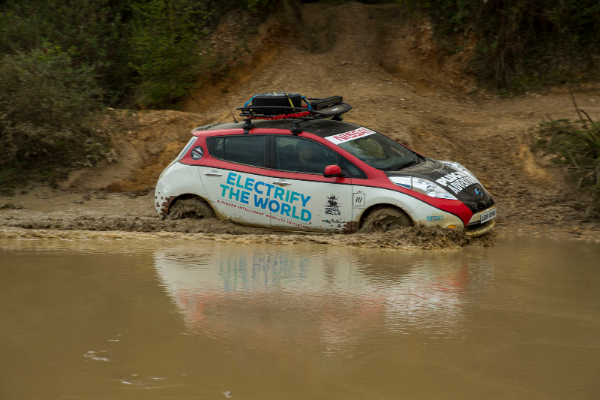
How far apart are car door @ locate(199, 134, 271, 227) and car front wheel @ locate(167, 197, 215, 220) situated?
0.17 metres

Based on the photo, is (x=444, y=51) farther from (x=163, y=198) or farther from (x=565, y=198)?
(x=163, y=198)

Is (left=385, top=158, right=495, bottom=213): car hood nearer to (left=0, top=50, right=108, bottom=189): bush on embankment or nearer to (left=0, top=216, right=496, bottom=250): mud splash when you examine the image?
(left=0, top=216, right=496, bottom=250): mud splash

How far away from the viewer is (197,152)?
26.7 feet

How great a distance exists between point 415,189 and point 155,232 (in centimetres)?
345

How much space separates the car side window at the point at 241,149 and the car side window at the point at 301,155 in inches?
9.7

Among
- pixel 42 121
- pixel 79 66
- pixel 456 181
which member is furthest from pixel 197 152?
pixel 79 66

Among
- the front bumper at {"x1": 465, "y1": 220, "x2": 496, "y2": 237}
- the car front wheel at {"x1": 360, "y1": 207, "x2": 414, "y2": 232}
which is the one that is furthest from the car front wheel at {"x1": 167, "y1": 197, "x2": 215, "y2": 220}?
the front bumper at {"x1": 465, "y1": 220, "x2": 496, "y2": 237}

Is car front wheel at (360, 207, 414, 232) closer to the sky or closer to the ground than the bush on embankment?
closer to the ground

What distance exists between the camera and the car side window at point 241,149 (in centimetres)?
774

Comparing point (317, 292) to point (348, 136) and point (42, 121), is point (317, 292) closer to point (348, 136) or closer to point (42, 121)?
point (348, 136)

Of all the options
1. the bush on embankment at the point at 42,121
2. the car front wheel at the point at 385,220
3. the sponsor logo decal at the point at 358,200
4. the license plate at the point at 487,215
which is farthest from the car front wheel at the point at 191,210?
the bush on embankment at the point at 42,121

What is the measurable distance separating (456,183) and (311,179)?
5.79 ft

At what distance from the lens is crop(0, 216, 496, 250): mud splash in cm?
687

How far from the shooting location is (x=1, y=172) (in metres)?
11.0
